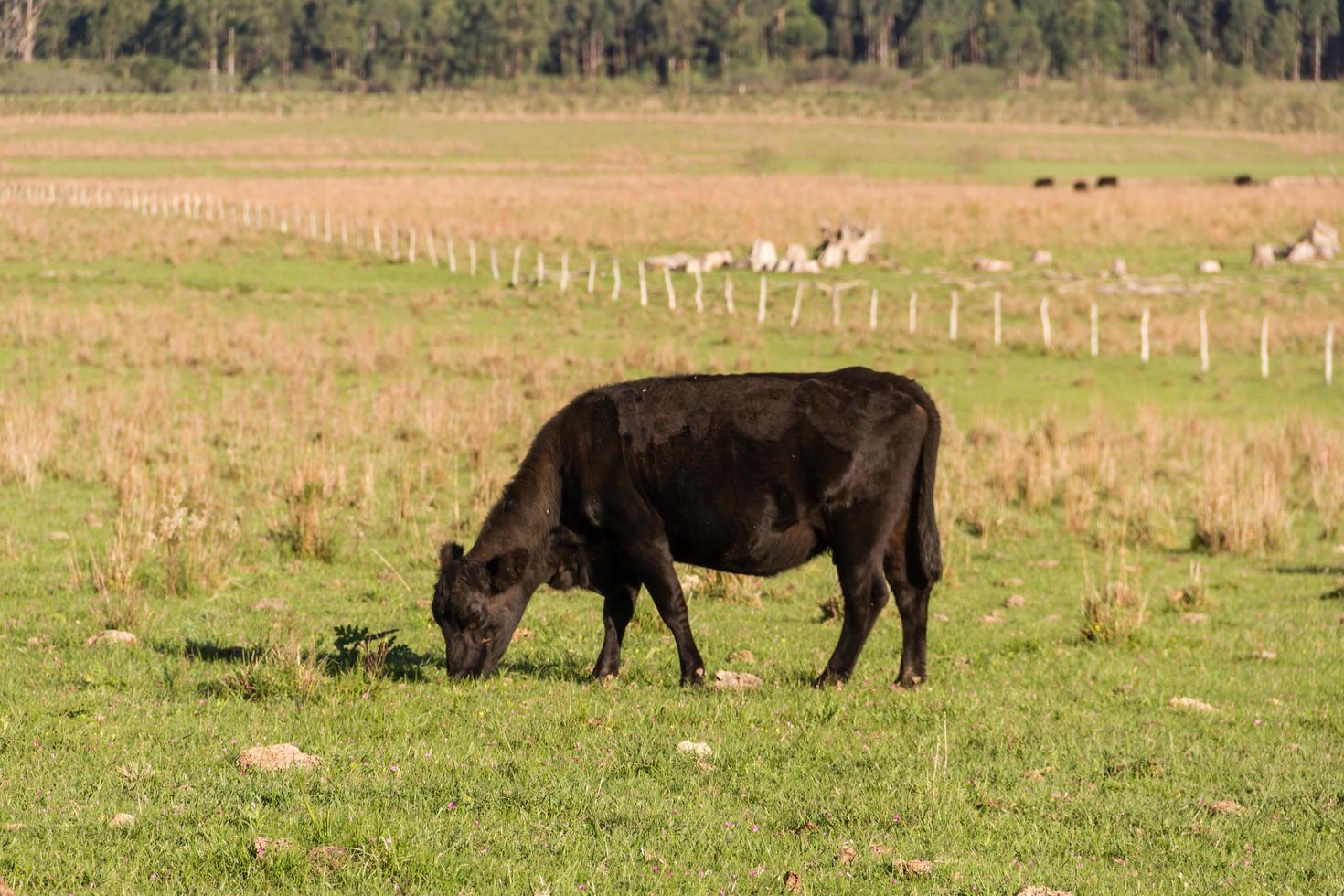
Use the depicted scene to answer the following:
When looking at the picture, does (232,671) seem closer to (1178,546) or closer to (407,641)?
(407,641)

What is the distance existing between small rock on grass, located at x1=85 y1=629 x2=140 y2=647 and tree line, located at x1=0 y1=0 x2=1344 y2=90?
17459 cm

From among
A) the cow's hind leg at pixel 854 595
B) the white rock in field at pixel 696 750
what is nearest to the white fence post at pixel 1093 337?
the cow's hind leg at pixel 854 595

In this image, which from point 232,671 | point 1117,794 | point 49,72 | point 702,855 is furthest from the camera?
point 49,72

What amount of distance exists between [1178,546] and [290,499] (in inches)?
375

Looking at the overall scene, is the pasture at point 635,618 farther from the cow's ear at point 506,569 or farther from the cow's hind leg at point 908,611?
the cow's ear at point 506,569

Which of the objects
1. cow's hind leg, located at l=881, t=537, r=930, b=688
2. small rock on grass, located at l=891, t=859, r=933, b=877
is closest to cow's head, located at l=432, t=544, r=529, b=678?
cow's hind leg, located at l=881, t=537, r=930, b=688

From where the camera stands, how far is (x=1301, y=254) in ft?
164

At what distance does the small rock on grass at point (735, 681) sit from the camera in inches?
385

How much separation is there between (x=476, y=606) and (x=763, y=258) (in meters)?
38.0

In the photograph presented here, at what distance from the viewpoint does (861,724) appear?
28.9 feet

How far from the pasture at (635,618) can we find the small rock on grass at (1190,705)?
4cm

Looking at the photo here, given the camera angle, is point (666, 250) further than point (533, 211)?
No

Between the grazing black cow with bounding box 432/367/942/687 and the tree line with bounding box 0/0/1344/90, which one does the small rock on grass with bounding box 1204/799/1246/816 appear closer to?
the grazing black cow with bounding box 432/367/942/687

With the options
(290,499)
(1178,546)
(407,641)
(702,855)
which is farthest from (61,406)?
(702,855)
